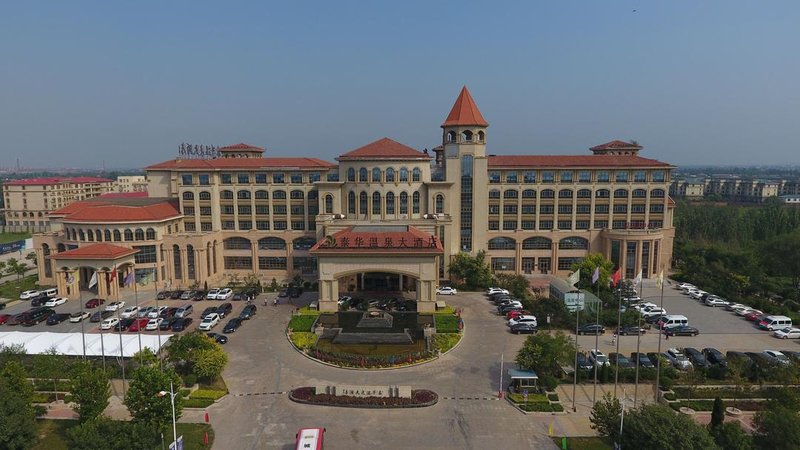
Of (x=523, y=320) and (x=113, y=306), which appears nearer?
(x=523, y=320)

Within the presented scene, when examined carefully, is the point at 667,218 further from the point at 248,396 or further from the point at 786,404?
the point at 248,396

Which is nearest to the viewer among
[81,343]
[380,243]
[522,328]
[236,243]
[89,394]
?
[89,394]

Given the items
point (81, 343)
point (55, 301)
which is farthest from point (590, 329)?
point (55, 301)

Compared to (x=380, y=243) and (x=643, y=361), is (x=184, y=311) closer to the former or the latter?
(x=380, y=243)

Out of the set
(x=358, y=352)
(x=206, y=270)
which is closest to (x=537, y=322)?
(x=358, y=352)

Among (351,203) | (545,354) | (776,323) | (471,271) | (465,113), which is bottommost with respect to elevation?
(776,323)
